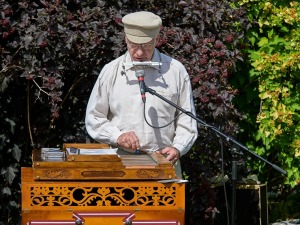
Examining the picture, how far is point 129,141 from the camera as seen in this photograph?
237 inches

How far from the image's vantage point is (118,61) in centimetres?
634

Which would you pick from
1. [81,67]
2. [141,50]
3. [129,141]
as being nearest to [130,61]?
[141,50]

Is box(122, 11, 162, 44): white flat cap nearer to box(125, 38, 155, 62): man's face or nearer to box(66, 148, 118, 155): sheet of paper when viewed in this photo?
box(125, 38, 155, 62): man's face

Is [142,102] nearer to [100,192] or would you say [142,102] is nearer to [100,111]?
[100,111]

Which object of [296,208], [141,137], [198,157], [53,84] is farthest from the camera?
[296,208]

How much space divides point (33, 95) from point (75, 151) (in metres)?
2.25

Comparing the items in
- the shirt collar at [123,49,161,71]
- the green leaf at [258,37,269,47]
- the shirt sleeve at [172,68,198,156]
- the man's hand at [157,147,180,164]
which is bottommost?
the green leaf at [258,37,269,47]

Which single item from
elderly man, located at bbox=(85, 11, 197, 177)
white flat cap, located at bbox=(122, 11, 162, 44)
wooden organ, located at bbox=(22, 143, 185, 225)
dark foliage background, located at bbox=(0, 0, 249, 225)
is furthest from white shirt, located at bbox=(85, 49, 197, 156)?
dark foliage background, located at bbox=(0, 0, 249, 225)

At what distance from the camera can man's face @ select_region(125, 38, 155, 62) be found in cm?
616

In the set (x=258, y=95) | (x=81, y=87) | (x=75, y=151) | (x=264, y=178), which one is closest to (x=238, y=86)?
(x=258, y=95)

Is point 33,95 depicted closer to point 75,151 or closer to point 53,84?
point 53,84

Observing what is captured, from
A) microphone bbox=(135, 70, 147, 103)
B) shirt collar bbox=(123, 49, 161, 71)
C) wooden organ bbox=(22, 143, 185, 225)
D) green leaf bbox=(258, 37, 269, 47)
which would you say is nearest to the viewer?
wooden organ bbox=(22, 143, 185, 225)

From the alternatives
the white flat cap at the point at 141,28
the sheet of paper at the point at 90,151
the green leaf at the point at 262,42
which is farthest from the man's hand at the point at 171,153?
the green leaf at the point at 262,42

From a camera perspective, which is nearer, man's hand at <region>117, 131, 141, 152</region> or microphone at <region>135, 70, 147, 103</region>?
microphone at <region>135, 70, 147, 103</region>
